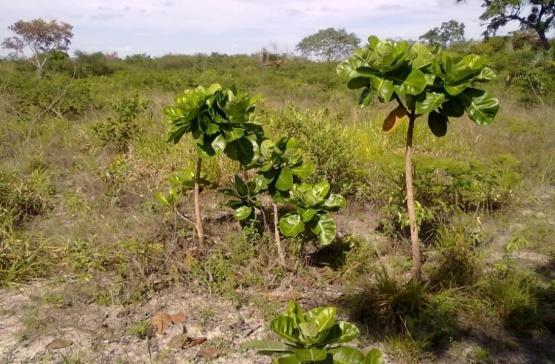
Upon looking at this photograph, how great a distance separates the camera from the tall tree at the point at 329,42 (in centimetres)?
2781

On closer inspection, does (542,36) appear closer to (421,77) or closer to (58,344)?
(421,77)

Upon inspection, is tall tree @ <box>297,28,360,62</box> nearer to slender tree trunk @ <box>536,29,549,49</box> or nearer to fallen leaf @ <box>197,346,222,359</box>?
slender tree trunk @ <box>536,29,549,49</box>

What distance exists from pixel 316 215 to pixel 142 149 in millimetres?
2970

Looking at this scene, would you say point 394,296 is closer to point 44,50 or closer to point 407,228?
point 407,228

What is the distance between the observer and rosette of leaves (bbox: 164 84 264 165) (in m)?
2.84

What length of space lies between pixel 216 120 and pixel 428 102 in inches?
46.6

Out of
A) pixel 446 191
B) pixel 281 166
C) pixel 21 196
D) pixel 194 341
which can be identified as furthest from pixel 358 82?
pixel 21 196

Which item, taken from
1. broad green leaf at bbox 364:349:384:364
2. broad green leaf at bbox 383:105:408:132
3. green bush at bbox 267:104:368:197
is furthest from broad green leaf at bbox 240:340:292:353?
green bush at bbox 267:104:368:197

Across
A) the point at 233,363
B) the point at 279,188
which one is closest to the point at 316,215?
the point at 279,188

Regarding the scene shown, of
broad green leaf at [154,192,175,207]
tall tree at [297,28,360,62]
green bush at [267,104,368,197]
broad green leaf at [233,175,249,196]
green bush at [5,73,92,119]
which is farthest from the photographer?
tall tree at [297,28,360,62]

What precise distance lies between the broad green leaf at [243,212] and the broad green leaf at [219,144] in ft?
1.94

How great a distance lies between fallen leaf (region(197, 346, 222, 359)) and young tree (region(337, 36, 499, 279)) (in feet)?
4.84

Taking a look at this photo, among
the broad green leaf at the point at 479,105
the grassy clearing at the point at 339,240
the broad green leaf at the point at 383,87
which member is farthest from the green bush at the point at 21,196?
the broad green leaf at the point at 479,105

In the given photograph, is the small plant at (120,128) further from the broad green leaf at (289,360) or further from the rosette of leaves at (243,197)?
the broad green leaf at (289,360)
